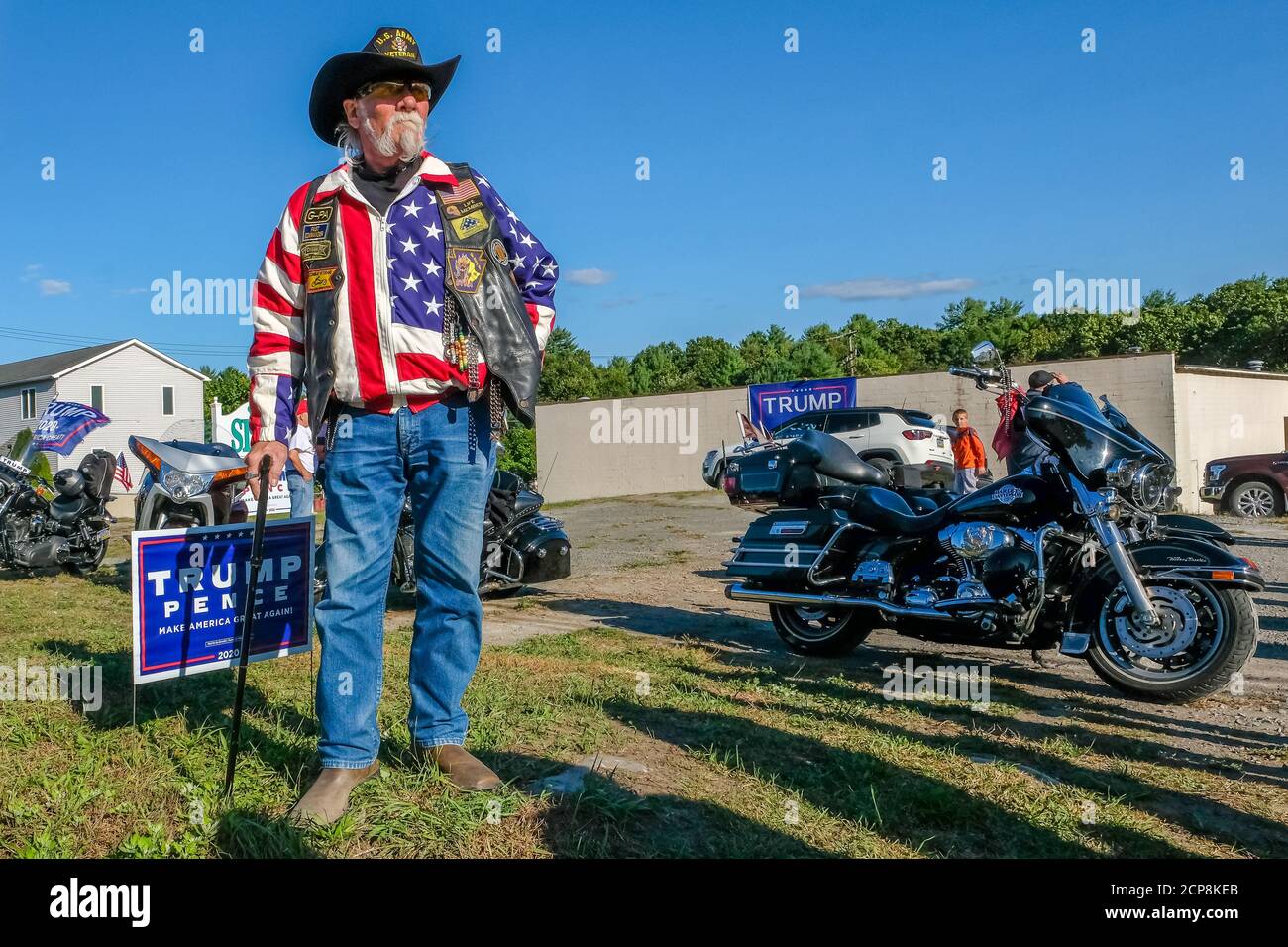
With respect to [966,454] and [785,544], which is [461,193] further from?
[966,454]

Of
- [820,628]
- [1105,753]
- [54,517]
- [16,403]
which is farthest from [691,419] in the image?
[16,403]

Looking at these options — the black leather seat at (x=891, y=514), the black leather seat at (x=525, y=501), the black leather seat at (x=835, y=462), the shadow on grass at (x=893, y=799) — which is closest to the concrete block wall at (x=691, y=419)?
the black leather seat at (x=525, y=501)

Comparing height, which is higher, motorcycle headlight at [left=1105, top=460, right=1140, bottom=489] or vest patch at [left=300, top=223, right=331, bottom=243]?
vest patch at [left=300, top=223, right=331, bottom=243]

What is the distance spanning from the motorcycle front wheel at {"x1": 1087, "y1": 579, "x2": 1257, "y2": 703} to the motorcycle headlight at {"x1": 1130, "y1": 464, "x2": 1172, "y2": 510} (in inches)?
15.6

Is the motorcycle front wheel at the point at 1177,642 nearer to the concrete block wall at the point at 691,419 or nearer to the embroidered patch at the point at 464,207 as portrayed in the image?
the embroidered patch at the point at 464,207

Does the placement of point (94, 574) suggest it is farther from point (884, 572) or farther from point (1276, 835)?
point (1276, 835)

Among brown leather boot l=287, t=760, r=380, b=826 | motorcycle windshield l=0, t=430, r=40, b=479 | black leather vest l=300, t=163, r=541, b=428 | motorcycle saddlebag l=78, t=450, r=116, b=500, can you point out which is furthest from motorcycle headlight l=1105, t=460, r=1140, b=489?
motorcycle windshield l=0, t=430, r=40, b=479

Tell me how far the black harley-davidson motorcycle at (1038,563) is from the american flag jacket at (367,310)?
302 cm

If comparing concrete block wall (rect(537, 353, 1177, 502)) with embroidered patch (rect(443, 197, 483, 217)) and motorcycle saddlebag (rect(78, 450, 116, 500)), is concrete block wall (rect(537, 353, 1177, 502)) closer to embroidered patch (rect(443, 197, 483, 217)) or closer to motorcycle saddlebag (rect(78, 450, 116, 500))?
motorcycle saddlebag (rect(78, 450, 116, 500))

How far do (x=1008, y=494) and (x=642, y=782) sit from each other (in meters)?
2.88

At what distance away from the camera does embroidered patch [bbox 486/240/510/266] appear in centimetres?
303

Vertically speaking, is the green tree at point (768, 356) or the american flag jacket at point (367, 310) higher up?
the green tree at point (768, 356)

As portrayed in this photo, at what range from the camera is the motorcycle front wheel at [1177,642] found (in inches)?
177

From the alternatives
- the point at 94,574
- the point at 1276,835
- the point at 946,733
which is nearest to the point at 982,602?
the point at 946,733
